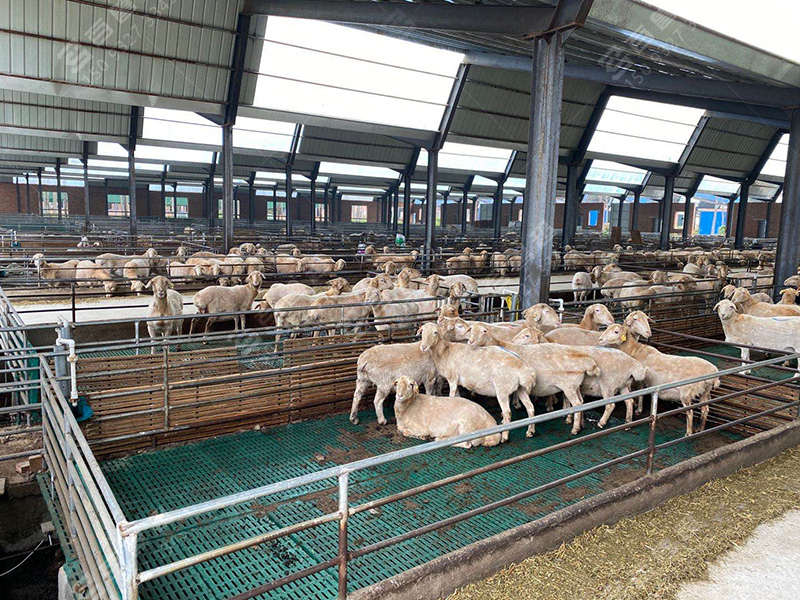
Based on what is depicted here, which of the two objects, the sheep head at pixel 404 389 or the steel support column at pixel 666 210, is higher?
the steel support column at pixel 666 210

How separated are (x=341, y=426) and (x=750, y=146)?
33963 millimetres

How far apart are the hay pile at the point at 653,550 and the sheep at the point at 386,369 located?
2906 millimetres

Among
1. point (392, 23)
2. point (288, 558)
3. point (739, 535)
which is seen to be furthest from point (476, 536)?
point (392, 23)

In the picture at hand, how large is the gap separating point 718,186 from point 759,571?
1729 inches

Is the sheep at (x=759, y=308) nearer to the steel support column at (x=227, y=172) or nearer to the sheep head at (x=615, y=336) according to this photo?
the sheep head at (x=615, y=336)

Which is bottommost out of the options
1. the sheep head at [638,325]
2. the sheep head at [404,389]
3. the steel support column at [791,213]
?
the sheep head at [404,389]

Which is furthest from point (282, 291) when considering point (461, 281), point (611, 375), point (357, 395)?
point (611, 375)

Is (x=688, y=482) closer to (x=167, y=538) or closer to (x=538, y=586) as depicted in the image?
(x=538, y=586)

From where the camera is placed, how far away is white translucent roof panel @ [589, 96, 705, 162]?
26.1 metres

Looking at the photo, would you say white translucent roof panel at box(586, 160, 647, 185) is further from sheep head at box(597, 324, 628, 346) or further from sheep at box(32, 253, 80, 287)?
sheep head at box(597, 324, 628, 346)

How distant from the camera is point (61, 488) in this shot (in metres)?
4.23

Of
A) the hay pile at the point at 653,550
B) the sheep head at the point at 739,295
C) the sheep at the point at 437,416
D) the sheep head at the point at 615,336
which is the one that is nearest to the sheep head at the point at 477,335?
the sheep at the point at 437,416

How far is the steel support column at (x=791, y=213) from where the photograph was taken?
14414 millimetres

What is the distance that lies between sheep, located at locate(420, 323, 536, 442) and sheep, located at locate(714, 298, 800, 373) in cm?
479
